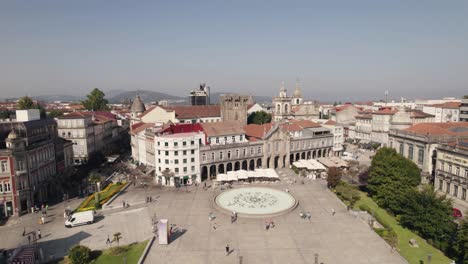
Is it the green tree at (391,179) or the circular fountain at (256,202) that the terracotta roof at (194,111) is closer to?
the circular fountain at (256,202)

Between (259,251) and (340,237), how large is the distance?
1178 centimetres

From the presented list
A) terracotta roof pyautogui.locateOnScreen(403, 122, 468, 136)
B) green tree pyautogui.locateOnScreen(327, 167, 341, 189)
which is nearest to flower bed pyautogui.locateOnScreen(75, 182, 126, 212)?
green tree pyautogui.locateOnScreen(327, 167, 341, 189)

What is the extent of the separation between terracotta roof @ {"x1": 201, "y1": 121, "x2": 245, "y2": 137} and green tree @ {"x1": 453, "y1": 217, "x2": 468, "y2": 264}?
48.7m

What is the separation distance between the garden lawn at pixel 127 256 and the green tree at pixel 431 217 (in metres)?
37.3

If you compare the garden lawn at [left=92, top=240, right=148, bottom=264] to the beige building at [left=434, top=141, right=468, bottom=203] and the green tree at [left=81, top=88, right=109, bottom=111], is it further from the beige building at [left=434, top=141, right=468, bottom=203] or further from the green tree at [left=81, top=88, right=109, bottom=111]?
the green tree at [left=81, top=88, right=109, bottom=111]

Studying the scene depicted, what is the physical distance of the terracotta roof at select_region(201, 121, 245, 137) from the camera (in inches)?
2931

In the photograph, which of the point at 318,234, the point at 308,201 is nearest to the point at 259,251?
the point at 318,234

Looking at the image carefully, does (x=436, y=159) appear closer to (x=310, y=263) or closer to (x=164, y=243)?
(x=310, y=263)

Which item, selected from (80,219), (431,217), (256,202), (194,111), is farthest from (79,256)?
(194,111)

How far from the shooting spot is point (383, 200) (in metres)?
53.0

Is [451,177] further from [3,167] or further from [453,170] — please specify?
[3,167]

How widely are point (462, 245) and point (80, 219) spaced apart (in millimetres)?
50078

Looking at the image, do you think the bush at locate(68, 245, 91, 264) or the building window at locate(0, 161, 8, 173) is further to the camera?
the building window at locate(0, 161, 8, 173)

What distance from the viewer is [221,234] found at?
141 ft
